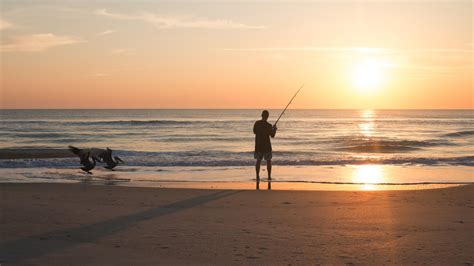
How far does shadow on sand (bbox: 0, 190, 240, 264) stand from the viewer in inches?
191

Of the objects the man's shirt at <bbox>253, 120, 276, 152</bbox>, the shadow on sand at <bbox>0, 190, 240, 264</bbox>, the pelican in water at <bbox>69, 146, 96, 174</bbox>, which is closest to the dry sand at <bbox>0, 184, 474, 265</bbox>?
the shadow on sand at <bbox>0, 190, 240, 264</bbox>

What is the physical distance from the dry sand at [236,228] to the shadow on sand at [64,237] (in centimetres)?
1

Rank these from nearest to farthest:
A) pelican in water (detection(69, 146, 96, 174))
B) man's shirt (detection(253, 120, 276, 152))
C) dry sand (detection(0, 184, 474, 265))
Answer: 1. dry sand (detection(0, 184, 474, 265))
2. man's shirt (detection(253, 120, 276, 152))
3. pelican in water (detection(69, 146, 96, 174))

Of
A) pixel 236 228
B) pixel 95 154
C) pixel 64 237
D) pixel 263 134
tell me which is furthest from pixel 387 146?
pixel 64 237

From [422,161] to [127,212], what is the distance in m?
13.2

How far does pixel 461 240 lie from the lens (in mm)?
5430

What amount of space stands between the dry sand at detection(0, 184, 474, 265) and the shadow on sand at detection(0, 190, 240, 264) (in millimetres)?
11

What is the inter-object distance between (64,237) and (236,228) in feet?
6.04

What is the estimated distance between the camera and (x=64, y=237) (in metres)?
5.50

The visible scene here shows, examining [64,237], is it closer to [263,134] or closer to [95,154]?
[263,134]

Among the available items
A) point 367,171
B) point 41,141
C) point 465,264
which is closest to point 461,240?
point 465,264

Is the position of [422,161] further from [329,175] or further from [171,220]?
[171,220]

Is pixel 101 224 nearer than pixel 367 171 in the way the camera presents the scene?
Yes

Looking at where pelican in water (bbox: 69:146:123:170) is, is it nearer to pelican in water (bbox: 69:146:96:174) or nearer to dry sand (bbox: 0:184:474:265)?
pelican in water (bbox: 69:146:96:174)
